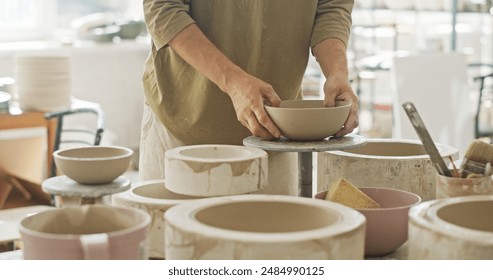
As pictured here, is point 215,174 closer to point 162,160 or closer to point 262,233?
point 262,233

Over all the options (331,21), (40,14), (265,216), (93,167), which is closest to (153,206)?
(93,167)

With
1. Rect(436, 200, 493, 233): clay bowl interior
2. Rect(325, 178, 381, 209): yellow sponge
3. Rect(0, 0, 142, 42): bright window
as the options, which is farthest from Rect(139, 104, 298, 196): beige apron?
Rect(0, 0, 142, 42): bright window

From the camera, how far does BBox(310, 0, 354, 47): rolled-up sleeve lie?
1.95 m

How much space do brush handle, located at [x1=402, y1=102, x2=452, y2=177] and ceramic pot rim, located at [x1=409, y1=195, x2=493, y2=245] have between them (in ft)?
0.69

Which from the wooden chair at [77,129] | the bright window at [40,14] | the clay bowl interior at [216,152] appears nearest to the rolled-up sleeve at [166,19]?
the clay bowl interior at [216,152]

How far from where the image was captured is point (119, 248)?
0.96 metres

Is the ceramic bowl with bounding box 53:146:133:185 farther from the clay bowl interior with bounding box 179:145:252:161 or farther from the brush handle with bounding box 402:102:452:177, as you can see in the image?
the brush handle with bounding box 402:102:452:177

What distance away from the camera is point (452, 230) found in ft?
3.18

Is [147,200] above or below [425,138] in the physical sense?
below

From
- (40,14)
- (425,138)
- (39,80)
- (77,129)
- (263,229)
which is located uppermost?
(40,14)

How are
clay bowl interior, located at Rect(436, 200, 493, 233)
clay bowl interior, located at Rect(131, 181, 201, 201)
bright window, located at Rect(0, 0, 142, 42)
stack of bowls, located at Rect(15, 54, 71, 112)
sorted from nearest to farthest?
1. clay bowl interior, located at Rect(436, 200, 493, 233)
2. clay bowl interior, located at Rect(131, 181, 201, 201)
3. stack of bowls, located at Rect(15, 54, 71, 112)
4. bright window, located at Rect(0, 0, 142, 42)

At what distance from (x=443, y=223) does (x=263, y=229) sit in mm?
289
